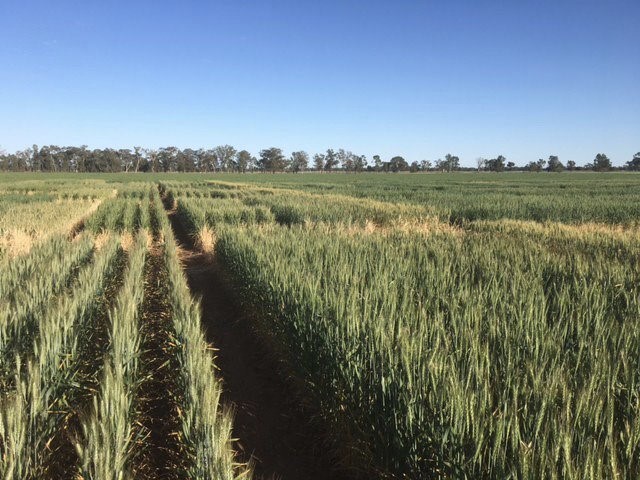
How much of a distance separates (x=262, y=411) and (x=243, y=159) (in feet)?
466

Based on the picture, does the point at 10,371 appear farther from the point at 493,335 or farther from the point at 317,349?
the point at 493,335

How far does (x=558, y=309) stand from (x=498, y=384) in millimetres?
1924

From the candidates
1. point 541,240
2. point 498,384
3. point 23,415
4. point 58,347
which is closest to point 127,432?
point 23,415

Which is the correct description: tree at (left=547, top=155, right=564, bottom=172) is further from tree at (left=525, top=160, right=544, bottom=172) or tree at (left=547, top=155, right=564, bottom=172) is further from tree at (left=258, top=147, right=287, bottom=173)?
tree at (left=258, top=147, right=287, bottom=173)

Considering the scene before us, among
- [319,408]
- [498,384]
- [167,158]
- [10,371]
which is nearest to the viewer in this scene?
[498,384]

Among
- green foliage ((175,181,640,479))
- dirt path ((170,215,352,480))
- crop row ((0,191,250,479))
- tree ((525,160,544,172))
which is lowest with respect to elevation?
dirt path ((170,215,352,480))

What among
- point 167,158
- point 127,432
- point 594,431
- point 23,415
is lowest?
point 127,432

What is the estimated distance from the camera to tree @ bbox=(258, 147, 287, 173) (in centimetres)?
13738

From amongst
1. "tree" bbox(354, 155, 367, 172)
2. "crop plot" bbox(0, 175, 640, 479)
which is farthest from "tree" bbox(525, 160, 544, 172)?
"crop plot" bbox(0, 175, 640, 479)

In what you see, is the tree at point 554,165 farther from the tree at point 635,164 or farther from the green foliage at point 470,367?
the green foliage at point 470,367

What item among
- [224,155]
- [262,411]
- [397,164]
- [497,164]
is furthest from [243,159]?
[262,411]

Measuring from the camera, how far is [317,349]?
129 inches

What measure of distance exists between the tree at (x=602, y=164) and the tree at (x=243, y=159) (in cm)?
11386

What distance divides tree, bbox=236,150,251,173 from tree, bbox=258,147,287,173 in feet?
14.6
